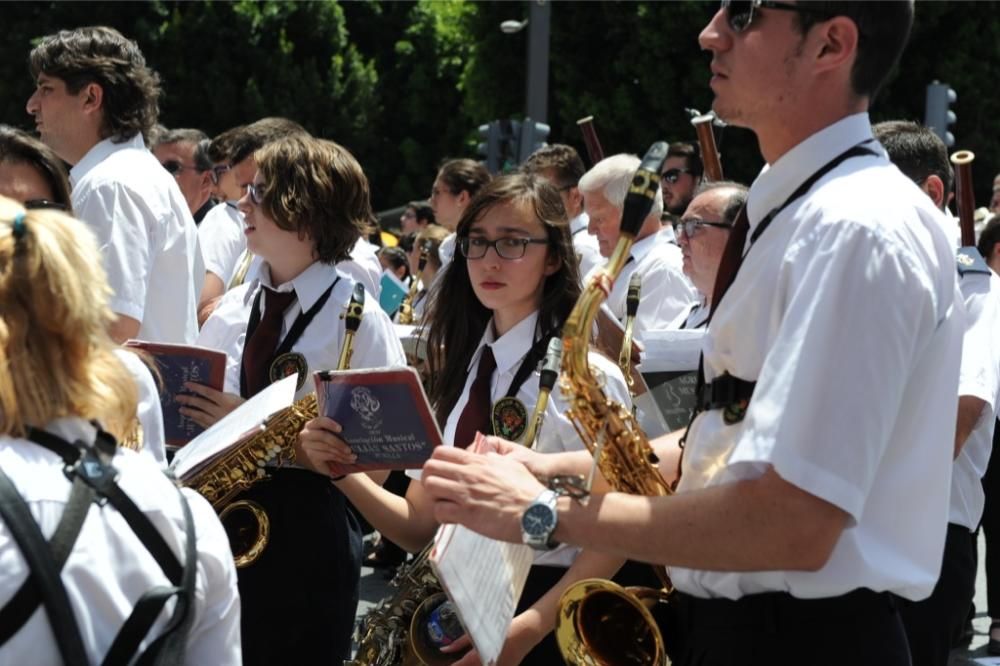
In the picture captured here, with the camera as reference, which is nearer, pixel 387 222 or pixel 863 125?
pixel 863 125

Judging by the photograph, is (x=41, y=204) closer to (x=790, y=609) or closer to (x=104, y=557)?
(x=104, y=557)

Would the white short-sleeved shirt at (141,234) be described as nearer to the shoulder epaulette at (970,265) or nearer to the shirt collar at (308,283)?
the shirt collar at (308,283)

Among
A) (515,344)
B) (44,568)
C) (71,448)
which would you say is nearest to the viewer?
(44,568)

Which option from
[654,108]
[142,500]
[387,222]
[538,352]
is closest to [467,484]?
[142,500]

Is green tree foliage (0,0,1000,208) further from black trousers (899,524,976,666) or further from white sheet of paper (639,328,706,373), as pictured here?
white sheet of paper (639,328,706,373)

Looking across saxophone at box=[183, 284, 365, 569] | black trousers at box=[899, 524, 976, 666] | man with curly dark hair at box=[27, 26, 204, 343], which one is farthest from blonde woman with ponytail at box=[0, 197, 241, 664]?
man with curly dark hair at box=[27, 26, 204, 343]

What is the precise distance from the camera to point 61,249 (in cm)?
225

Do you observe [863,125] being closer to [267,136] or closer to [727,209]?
[727,209]

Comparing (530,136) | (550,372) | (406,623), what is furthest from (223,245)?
(530,136)

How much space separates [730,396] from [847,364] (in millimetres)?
293

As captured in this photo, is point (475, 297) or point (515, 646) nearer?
point (515, 646)

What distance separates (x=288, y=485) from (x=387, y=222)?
28.6 m

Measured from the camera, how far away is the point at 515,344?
4.23 meters

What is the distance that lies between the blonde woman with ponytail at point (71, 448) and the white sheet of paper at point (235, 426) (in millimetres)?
1304
